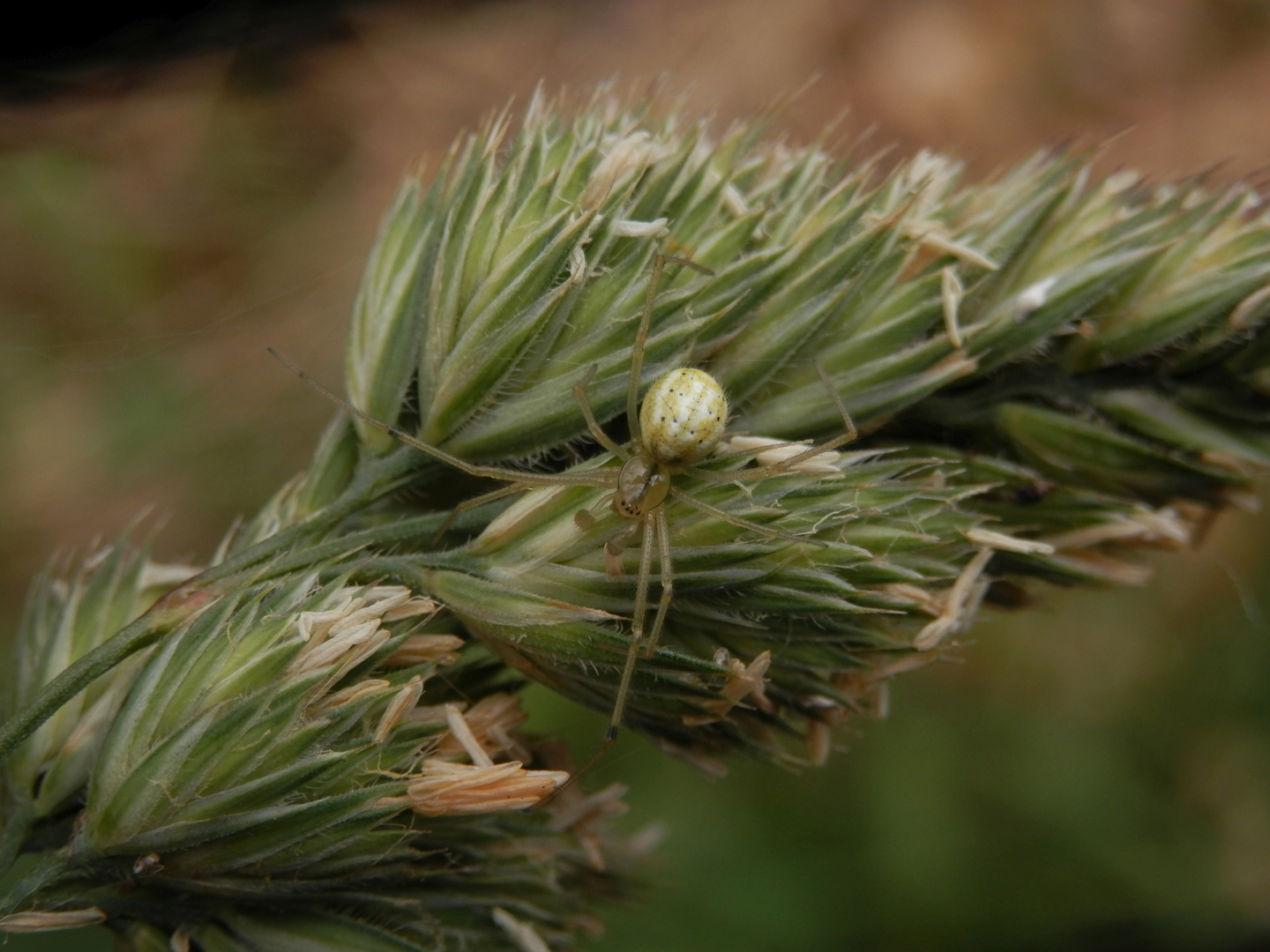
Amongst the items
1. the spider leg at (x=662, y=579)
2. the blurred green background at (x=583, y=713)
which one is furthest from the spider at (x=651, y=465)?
the blurred green background at (x=583, y=713)

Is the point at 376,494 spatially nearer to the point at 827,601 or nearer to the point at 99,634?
the point at 99,634

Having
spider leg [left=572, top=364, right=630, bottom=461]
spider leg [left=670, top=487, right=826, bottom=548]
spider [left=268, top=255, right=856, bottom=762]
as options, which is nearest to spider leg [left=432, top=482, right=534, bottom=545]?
spider [left=268, top=255, right=856, bottom=762]

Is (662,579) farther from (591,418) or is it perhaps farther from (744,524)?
(591,418)

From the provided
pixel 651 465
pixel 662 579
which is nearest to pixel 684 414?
pixel 651 465

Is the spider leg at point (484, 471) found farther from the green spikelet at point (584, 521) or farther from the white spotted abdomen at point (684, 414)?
the white spotted abdomen at point (684, 414)

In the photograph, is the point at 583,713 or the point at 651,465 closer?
the point at 651,465
